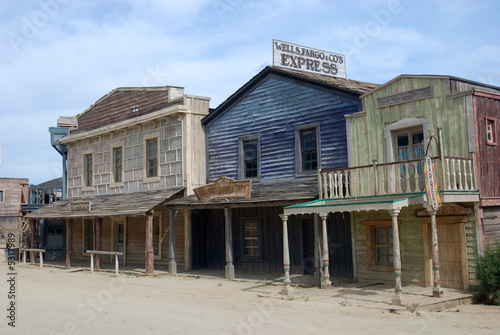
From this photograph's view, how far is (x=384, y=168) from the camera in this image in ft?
47.0

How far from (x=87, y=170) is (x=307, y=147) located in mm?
13401

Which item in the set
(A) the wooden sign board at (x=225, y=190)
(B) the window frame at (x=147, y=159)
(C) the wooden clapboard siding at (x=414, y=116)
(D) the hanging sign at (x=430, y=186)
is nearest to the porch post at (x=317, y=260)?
(C) the wooden clapboard siding at (x=414, y=116)

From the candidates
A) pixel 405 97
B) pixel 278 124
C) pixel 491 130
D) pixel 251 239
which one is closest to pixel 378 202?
pixel 405 97

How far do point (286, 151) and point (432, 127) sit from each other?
5305mm

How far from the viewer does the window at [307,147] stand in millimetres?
17625

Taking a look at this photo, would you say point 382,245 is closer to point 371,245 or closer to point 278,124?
point 371,245

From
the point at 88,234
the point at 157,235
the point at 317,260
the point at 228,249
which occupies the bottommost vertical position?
the point at 317,260

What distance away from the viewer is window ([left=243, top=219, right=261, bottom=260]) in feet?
63.8

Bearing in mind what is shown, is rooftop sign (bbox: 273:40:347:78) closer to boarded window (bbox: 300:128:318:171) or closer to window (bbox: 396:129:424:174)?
boarded window (bbox: 300:128:318:171)

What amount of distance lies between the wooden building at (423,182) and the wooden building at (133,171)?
7.27 meters

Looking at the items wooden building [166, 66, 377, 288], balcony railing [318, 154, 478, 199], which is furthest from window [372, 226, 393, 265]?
balcony railing [318, 154, 478, 199]

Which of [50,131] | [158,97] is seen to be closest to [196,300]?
[158,97]

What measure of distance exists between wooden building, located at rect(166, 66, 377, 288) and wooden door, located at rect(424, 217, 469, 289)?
2670 mm

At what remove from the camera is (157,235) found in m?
23.1
